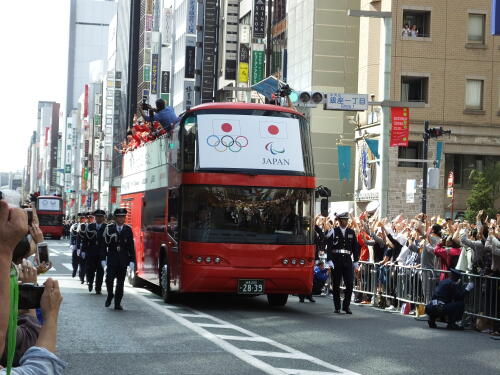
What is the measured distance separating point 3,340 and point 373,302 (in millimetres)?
18688

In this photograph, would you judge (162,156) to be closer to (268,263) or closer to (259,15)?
(268,263)

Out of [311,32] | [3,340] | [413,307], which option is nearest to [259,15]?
[311,32]

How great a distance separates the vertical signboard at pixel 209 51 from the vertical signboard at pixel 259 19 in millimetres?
12610

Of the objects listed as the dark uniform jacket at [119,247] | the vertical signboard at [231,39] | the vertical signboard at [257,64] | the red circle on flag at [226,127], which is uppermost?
the vertical signboard at [231,39]

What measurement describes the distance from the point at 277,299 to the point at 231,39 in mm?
47588

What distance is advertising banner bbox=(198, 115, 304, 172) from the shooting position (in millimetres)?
18875

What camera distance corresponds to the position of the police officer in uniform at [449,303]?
665 inches

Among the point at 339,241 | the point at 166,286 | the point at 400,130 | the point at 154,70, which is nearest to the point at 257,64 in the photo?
the point at 400,130

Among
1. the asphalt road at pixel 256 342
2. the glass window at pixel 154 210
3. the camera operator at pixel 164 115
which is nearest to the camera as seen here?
the asphalt road at pixel 256 342

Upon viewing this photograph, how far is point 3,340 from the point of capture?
3.68 m

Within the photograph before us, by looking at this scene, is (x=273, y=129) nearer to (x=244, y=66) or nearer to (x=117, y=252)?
(x=117, y=252)

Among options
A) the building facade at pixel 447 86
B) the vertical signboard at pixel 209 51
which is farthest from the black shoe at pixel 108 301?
the vertical signboard at pixel 209 51

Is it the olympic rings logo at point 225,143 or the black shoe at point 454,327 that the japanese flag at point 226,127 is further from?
the black shoe at point 454,327

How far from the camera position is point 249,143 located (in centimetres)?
1908
